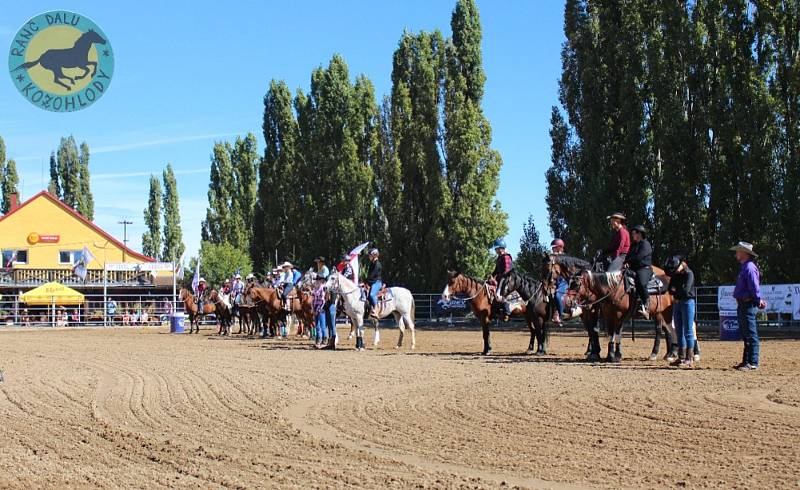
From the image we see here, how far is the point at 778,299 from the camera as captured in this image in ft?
105

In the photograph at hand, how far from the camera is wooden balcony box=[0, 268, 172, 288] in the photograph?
2382 inches

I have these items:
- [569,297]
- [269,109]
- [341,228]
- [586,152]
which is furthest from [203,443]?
[269,109]

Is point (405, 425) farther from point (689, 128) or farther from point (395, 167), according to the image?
point (395, 167)

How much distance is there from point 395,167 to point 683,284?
37758 mm

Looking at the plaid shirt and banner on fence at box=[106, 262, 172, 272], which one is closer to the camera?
the plaid shirt

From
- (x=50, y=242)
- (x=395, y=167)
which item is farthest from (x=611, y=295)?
(x=50, y=242)

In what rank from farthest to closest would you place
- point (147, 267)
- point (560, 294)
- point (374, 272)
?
point (147, 267) → point (374, 272) → point (560, 294)

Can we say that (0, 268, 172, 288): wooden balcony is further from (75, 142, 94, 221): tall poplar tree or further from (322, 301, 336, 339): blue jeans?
(322, 301, 336, 339): blue jeans

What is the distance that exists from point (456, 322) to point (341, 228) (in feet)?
39.0

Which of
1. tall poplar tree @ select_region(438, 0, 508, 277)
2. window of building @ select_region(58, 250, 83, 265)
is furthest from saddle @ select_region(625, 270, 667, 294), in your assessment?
window of building @ select_region(58, 250, 83, 265)

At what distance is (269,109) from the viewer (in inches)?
2525

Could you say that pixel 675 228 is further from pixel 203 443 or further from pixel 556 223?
pixel 203 443

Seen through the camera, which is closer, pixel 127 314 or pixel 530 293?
pixel 530 293

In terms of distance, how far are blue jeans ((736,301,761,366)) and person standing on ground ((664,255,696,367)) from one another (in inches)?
41.1
